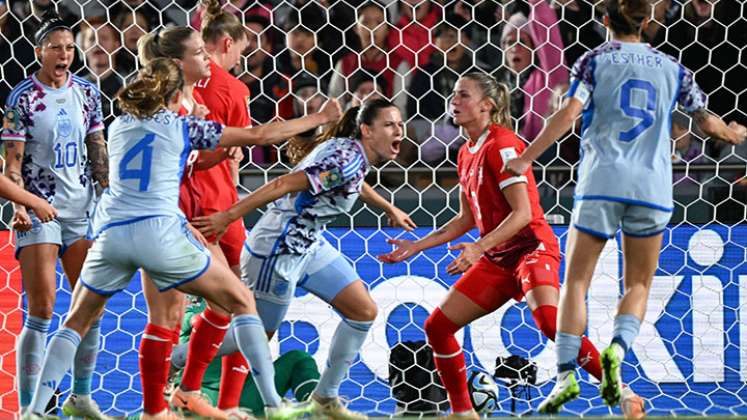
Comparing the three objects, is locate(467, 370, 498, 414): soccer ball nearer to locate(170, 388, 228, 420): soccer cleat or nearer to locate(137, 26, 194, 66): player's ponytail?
locate(170, 388, 228, 420): soccer cleat

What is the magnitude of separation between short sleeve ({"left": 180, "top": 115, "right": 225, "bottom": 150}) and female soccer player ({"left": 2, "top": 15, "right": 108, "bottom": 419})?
91 centimetres

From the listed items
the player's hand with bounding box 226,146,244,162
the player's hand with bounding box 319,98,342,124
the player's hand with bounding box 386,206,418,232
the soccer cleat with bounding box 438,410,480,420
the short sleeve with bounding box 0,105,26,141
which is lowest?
the soccer cleat with bounding box 438,410,480,420

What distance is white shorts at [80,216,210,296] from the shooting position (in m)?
4.75

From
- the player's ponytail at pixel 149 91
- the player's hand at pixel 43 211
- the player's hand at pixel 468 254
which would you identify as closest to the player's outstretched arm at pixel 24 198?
the player's hand at pixel 43 211

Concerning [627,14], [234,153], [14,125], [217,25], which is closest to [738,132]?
[627,14]

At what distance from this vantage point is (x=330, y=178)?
17.0 feet

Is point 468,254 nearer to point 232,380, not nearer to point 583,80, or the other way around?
point 583,80

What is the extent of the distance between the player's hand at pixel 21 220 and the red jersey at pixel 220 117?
69 cm

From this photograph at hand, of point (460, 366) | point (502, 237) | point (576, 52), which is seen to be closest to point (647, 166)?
point (502, 237)

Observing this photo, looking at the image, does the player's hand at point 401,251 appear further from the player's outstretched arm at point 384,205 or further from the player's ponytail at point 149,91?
the player's ponytail at point 149,91

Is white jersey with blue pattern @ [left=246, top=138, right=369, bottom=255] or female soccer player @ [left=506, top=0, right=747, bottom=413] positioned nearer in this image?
female soccer player @ [left=506, top=0, right=747, bottom=413]

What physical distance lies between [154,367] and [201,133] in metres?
0.93

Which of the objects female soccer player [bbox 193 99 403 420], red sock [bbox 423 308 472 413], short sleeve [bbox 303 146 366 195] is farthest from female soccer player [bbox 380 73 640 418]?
short sleeve [bbox 303 146 366 195]

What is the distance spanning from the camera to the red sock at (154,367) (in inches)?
201
